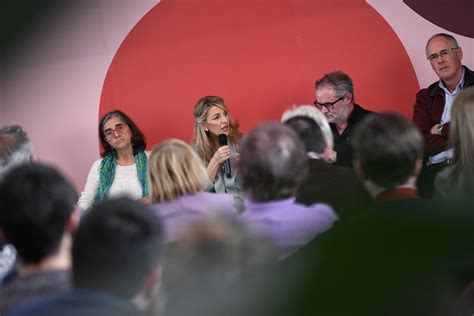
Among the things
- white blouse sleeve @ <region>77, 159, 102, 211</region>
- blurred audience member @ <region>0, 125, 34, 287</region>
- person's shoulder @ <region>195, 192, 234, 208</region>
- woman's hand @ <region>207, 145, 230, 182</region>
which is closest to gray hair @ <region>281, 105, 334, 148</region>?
person's shoulder @ <region>195, 192, 234, 208</region>

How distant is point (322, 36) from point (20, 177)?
342 cm

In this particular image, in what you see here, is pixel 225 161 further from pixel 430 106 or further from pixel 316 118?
pixel 316 118

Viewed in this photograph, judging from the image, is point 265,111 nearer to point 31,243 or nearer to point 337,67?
point 337,67

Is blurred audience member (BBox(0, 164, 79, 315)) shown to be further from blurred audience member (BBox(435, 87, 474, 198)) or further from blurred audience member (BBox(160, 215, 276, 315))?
blurred audience member (BBox(435, 87, 474, 198))

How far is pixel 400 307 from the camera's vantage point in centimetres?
189

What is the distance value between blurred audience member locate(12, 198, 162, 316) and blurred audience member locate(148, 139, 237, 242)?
101cm

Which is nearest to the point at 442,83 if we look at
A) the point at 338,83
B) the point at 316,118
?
the point at 338,83

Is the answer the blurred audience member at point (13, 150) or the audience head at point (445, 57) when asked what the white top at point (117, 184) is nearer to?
the blurred audience member at point (13, 150)

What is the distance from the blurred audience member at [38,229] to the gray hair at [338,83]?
2.87 m

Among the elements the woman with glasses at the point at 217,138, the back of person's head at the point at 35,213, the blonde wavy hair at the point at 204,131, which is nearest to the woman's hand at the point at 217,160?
the woman with glasses at the point at 217,138

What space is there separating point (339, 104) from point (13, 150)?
2135 mm

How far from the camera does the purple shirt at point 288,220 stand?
7.67 ft

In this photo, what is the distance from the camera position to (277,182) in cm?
239

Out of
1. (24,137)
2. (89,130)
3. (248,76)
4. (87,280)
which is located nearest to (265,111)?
(248,76)
